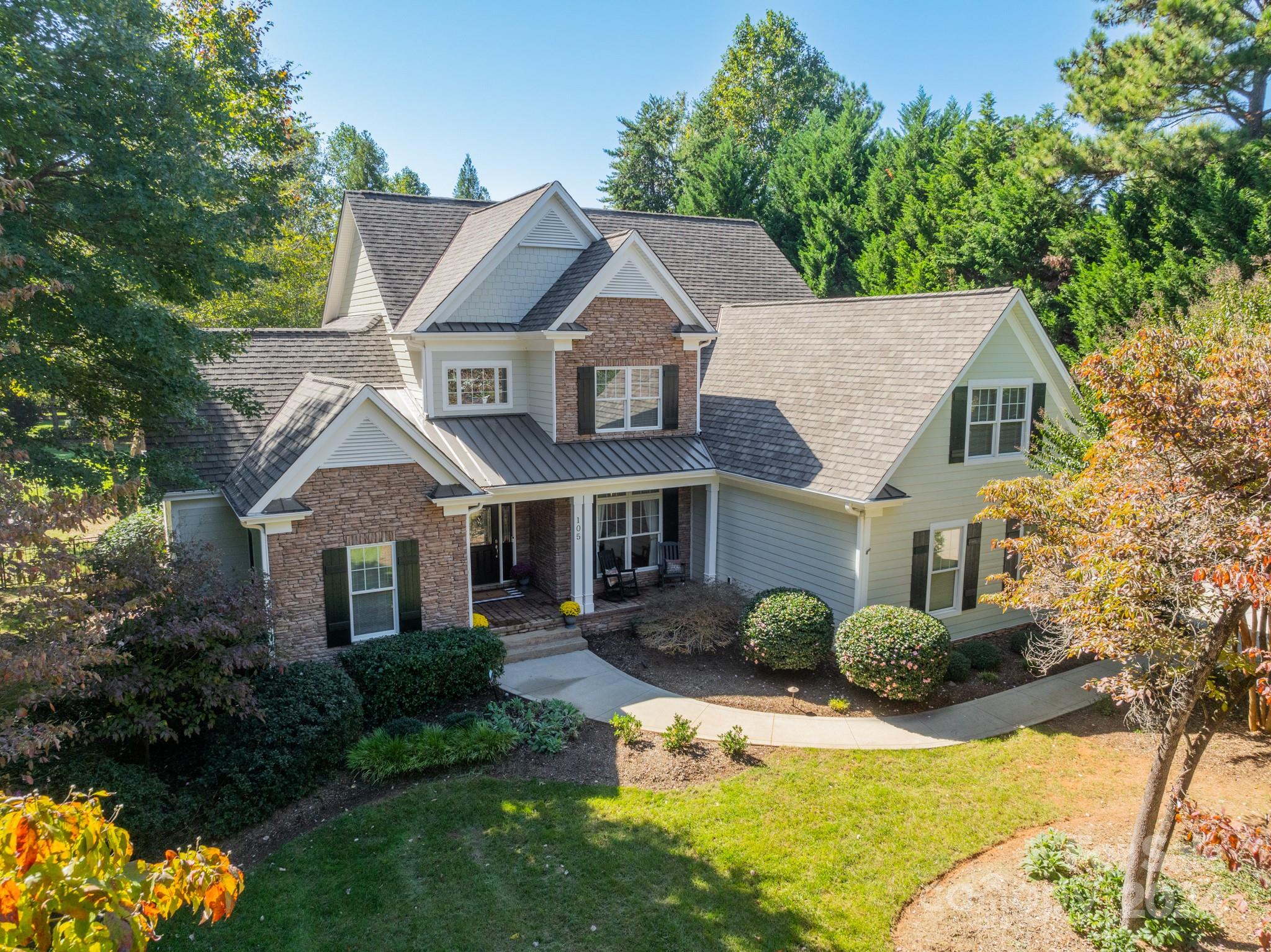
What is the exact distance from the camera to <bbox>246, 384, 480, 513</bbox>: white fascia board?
43.2ft

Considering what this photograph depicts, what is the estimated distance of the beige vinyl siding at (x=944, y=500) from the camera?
617 inches

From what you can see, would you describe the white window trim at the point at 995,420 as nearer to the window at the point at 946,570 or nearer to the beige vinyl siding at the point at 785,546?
the window at the point at 946,570

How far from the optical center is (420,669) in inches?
523

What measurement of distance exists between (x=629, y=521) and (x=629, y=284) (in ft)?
17.8

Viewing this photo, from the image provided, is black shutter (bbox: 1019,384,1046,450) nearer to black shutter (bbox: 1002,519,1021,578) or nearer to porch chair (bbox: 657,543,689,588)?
black shutter (bbox: 1002,519,1021,578)

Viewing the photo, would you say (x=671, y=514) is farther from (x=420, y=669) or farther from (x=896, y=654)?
(x=420, y=669)

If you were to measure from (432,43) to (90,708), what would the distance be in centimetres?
1803

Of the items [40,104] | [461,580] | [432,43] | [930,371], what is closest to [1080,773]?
[930,371]

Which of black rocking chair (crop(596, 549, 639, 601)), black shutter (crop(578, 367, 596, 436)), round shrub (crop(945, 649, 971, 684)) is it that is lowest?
round shrub (crop(945, 649, 971, 684))

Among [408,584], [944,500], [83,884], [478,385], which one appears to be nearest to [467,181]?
[478,385]

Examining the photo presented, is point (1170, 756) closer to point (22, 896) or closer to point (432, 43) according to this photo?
point (22, 896)

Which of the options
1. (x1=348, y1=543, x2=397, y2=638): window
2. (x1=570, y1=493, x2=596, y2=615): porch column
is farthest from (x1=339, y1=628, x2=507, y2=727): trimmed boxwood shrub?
(x1=570, y1=493, x2=596, y2=615): porch column

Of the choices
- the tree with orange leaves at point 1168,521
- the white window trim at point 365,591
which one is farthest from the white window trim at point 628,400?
the tree with orange leaves at point 1168,521

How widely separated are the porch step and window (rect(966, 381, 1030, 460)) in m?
8.83
